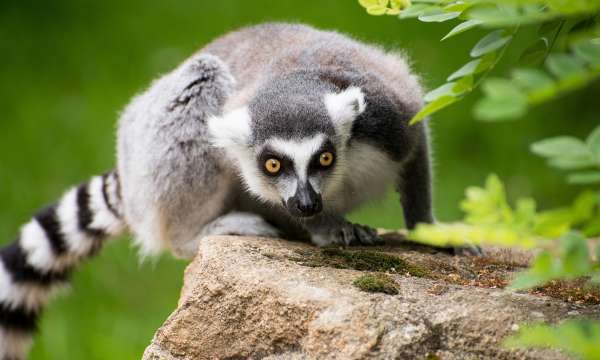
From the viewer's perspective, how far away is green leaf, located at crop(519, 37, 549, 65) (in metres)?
2.33

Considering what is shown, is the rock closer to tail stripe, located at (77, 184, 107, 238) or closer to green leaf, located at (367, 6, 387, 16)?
green leaf, located at (367, 6, 387, 16)

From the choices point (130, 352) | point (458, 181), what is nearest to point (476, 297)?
point (130, 352)

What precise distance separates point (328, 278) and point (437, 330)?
0.47 m

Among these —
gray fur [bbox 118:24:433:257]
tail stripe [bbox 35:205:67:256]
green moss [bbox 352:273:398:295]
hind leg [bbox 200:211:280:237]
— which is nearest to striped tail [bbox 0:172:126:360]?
tail stripe [bbox 35:205:67:256]

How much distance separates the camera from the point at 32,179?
21.5 feet

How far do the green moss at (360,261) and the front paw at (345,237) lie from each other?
1.39 ft

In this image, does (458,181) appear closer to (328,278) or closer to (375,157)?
(375,157)

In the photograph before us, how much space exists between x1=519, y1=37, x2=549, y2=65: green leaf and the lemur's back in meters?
1.12

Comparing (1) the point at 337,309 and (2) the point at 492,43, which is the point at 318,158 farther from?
(2) the point at 492,43

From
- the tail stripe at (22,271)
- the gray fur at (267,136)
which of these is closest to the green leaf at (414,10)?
the gray fur at (267,136)

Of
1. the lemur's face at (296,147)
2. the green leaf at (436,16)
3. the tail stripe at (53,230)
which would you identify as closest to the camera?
the green leaf at (436,16)

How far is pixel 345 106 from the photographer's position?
3197 millimetres

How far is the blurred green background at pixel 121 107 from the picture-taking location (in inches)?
238

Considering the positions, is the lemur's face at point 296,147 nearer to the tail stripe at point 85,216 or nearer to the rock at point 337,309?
the rock at point 337,309
